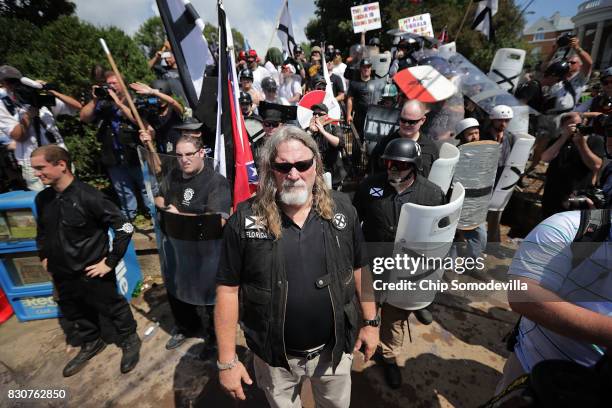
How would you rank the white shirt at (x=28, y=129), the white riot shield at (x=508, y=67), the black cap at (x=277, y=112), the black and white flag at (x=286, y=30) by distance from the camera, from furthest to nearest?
the black and white flag at (x=286, y=30)
the white riot shield at (x=508, y=67)
the black cap at (x=277, y=112)
the white shirt at (x=28, y=129)

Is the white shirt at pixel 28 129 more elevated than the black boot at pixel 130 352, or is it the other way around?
the white shirt at pixel 28 129

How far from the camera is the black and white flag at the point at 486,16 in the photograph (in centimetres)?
659

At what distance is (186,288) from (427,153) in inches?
114

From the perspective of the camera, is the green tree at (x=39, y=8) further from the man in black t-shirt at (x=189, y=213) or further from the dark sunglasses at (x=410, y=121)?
the dark sunglasses at (x=410, y=121)

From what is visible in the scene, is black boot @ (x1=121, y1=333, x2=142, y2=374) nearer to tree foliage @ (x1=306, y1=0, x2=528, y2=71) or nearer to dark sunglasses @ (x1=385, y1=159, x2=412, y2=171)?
dark sunglasses @ (x1=385, y1=159, x2=412, y2=171)

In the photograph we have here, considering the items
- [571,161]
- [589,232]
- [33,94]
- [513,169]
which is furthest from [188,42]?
[571,161]

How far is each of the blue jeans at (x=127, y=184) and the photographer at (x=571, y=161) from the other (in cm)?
566

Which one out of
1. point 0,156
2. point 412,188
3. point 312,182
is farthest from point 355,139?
point 0,156

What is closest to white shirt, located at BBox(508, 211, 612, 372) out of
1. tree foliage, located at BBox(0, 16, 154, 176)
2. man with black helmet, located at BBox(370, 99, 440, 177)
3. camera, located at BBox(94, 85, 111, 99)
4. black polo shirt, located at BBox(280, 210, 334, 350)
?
black polo shirt, located at BBox(280, 210, 334, 350)

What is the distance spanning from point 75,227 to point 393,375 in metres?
3.22

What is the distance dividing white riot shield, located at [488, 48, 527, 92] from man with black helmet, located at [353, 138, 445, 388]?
17.9ft

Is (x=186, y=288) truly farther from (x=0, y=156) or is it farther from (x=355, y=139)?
(x=355, y=139)

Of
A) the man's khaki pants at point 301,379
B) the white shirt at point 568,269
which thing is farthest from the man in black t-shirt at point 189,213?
the white shirt at point 568,269

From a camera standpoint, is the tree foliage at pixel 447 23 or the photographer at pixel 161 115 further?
the tree foliage at pixel 447 23
